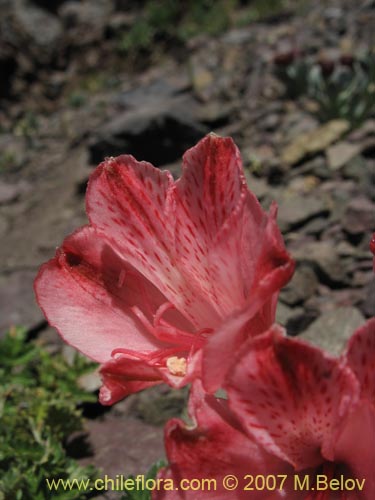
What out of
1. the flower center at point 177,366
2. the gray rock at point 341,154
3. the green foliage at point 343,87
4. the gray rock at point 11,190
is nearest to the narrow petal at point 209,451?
the flower center at point 177,366

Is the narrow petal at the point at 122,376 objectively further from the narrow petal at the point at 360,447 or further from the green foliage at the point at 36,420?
the green foliage at the point at 36,420

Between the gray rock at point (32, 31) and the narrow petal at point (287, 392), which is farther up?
the narrow petal at point (287, 392)

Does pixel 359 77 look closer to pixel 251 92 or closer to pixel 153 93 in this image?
pixel 251 92

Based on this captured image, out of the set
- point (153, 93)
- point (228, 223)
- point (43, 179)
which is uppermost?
point (228, 223)

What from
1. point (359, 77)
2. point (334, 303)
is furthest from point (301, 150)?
point (334, 303)

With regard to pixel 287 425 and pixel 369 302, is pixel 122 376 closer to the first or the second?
pixel 287 425

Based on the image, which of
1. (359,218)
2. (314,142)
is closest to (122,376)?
(359,218)
